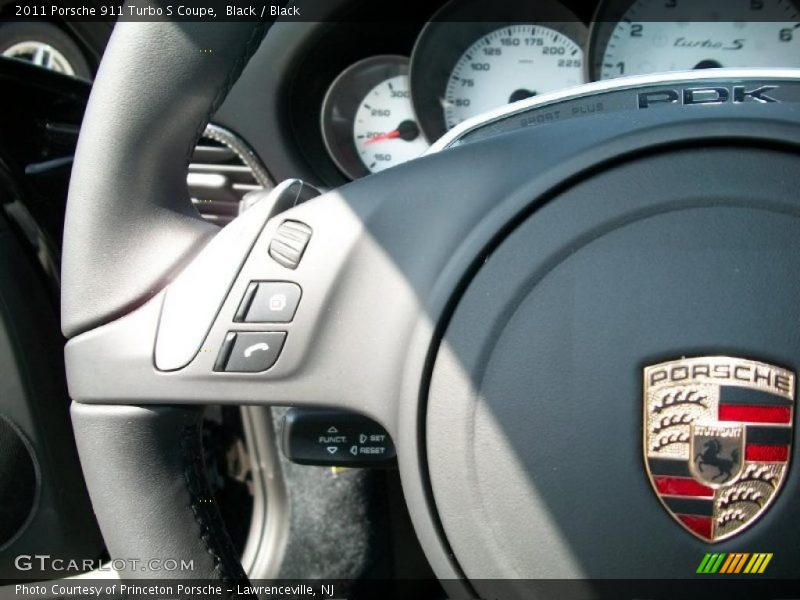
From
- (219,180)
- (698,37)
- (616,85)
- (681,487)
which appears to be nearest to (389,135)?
(219,180)

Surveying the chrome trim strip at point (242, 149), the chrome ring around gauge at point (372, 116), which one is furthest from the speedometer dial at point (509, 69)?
the chrome trim strip at point (242, 149)

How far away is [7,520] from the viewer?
1282 millimetres

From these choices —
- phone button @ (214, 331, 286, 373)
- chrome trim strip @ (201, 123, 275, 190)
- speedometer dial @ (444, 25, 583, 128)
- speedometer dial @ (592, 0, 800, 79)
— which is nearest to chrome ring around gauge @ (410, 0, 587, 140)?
speedometer dial @ (444, 25, 583, 128)

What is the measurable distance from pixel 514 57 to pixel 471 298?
134cm

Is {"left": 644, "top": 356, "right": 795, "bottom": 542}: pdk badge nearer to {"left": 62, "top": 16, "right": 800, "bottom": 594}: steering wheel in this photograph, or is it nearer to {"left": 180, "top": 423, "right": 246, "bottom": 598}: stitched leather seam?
{"left": 62, "top": 16, "right": 800, "bottom": 594}: steering wheel

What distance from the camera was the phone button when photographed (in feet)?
3.01

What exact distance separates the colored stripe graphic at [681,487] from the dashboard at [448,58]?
107 centimetres

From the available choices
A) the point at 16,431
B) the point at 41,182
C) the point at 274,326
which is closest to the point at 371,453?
the point at 274,326

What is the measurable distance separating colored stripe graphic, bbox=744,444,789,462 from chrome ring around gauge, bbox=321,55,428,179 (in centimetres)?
130

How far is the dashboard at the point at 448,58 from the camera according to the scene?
5.92 feet

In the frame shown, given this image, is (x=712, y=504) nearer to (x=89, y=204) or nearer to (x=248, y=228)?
(x=248, y=228)

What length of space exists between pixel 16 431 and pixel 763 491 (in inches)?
36.8

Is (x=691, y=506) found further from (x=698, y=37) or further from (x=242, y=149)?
(x=698, y=37)

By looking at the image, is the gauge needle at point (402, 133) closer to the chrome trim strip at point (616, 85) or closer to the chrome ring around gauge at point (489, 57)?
the chrome ring around gauge at point (489, 57)
